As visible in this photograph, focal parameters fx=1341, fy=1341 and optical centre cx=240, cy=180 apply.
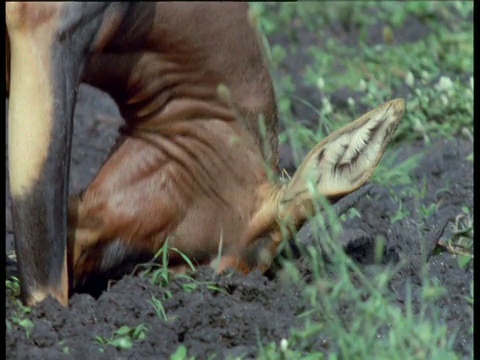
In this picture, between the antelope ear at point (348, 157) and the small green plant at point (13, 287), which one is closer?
the antelope ear at point (348, 157)

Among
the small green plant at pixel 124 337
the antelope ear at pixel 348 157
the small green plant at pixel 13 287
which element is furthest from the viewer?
the small green plant at pixel 13 287

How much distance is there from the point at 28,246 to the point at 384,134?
1.03 metres

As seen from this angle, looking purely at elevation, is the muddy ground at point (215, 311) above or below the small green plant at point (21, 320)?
below

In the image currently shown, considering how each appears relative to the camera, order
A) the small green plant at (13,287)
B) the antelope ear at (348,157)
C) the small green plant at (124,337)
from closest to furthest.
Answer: the small green plant at (124,337) → the antelope ear at (348,157) → the small green plant at (13,287)

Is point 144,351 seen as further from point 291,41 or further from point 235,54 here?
point 291,41

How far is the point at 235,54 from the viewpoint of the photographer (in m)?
Answer: 3.84

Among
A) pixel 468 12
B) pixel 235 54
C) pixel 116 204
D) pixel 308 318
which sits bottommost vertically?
pixel 468 12

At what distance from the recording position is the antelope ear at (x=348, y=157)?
3713 millimetres

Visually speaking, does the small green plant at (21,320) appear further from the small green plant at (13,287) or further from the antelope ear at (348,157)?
the antelope ear at (348,157)

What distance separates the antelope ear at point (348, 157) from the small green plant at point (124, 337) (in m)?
0.59

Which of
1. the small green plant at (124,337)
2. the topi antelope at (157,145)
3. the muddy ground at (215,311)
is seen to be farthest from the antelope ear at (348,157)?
the small green plant at (124,337)

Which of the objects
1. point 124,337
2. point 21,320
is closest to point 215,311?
point 124,337

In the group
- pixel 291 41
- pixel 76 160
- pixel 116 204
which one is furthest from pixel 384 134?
pixel 291 41

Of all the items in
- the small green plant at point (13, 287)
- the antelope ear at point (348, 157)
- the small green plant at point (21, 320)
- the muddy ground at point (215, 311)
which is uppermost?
the antelope ear at point (348, 157)
